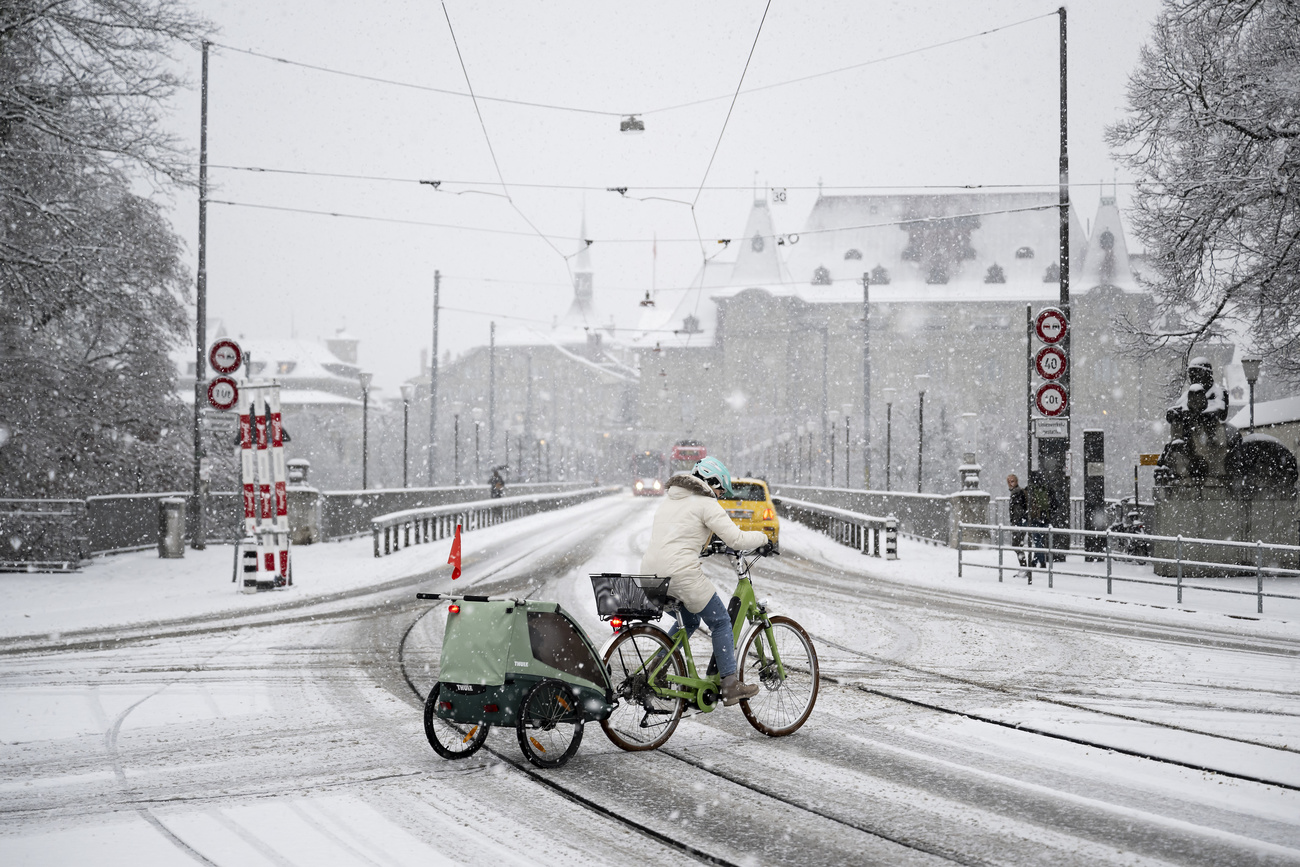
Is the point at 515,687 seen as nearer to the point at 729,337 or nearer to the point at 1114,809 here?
the point at 1114,809

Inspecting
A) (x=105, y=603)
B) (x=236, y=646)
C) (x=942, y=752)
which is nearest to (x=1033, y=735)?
(x=942, y=752)

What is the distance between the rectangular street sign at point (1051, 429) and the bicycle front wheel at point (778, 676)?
41.6ft

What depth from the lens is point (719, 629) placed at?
22.2 feet

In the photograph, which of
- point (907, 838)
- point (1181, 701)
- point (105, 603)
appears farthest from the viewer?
point (105, 603)

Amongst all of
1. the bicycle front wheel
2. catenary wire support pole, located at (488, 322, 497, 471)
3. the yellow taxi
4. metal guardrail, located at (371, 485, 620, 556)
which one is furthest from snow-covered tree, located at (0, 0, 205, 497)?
catenary wire support pole, located at (488, 322, 497, 471)

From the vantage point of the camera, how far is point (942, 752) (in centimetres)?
656

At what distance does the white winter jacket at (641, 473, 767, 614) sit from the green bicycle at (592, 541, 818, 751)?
115mm

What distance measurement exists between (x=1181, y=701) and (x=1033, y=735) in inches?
73.8

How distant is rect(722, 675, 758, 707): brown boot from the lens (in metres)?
6.80

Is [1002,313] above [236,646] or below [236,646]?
above

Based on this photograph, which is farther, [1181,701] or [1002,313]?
[1002,313]

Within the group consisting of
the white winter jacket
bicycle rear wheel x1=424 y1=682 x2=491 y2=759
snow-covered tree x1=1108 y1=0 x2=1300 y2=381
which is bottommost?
bicycle rear wheel x1=424 y1=682 x2=491 y2=759

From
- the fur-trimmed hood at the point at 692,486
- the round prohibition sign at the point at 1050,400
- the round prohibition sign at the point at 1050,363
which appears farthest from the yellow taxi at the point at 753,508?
the fur-trimmed hood at the point at 692,486

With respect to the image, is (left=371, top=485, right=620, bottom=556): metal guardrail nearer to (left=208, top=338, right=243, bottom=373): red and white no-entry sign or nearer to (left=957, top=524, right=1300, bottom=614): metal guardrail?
(left=208, top=338, right=243, bottom=373): red and white no-entry sign
